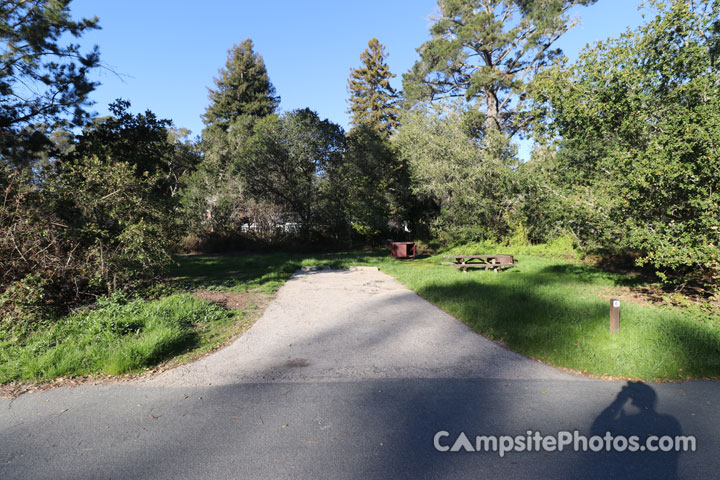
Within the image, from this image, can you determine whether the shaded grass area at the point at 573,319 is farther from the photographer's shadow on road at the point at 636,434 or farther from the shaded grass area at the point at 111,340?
the shaded grass area at the point at 111,340

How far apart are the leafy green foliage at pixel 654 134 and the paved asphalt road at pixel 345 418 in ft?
12.0

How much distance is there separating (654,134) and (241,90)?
38591 mm

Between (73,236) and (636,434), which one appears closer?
(636,434)

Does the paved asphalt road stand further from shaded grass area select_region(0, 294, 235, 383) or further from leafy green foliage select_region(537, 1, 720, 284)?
leafy green foliage select_region(537, 1, 720, 284)

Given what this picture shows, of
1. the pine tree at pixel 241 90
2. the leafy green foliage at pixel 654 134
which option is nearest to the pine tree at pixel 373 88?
the pine tree at pixel 241 90

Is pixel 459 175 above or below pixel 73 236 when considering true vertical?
above

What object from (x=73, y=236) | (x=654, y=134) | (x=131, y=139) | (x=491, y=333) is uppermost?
(x=131, y=139)

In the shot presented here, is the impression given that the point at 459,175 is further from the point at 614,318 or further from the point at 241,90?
the point at 241,90

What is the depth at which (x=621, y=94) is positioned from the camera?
7.61m

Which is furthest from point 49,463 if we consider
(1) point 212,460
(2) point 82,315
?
(2) point 82,315

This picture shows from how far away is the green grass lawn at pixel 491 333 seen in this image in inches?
158

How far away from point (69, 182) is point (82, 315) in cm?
292

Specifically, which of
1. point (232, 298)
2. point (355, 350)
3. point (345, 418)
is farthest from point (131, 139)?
point (345, 418)

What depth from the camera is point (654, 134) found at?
7.29m
